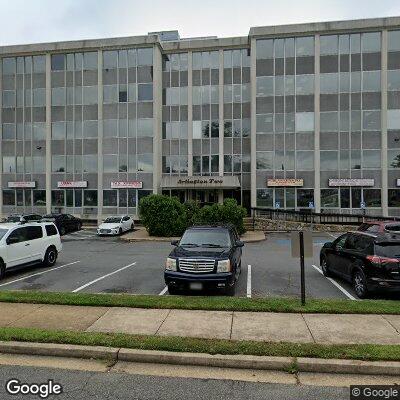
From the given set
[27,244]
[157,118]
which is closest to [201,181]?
[157,118]

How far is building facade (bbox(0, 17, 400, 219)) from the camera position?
32219 mm

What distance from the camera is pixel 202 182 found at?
112ft

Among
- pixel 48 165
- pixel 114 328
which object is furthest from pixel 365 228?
pixel 48 165

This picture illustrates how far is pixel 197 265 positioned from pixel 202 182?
25.0 m

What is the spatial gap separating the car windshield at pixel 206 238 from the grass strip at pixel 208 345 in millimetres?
4609

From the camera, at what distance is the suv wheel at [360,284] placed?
924 cm

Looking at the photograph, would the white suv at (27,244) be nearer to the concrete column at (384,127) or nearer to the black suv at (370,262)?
the black suv at (370,262)

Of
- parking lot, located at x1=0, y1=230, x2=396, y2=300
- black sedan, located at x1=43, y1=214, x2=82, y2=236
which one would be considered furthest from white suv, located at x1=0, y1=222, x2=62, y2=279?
black sedan, located at x1=43, y1=214, x2=82, y2=236

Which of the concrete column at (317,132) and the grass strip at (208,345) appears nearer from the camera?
the grass strip at (208,345)

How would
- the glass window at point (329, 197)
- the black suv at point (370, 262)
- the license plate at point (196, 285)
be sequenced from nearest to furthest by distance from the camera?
the black suv at point (370, 262), the license plate at point (196, 285), the glass window at point (329, 197)

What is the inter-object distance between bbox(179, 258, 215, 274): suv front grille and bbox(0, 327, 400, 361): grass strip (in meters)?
3.17

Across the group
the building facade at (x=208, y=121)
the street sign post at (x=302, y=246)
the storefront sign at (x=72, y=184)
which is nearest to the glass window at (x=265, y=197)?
the building facade at (x=208, y=121)

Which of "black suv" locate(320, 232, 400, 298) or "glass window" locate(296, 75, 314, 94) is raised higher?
"glass window" locate(296, 75, 314, 94)

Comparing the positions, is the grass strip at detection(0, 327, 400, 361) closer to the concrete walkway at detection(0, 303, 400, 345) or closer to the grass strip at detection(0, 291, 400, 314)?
the concrete walkway at detection(0, 303, 400, 345)
